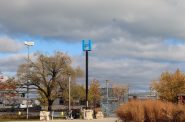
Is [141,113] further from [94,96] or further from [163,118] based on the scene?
[94,96]

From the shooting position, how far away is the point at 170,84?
268 feet

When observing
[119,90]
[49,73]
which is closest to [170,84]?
[49,73]

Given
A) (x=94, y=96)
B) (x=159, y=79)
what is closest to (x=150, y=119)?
(x=159, y=79)

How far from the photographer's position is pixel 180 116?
84.5 feet

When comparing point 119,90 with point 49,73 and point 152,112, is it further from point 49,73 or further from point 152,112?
point 152,112

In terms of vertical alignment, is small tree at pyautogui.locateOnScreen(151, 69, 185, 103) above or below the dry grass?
above

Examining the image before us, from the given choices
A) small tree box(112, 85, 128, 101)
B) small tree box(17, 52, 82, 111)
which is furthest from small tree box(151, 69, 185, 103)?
small tree box(112, 85, 128, 101)

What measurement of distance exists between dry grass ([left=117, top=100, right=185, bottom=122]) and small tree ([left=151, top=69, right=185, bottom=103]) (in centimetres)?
4422

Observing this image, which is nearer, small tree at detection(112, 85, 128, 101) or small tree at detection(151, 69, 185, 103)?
small tree at detection(151, 69, 185, 103)

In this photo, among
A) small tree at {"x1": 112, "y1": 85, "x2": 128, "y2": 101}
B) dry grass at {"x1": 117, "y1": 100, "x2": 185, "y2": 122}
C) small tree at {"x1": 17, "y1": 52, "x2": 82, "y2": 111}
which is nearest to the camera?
dry grass at {"x1": 117, "y1": 100, "x2": 185, "y2": 122}

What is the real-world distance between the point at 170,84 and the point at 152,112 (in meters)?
53.8

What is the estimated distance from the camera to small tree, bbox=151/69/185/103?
3081 inches

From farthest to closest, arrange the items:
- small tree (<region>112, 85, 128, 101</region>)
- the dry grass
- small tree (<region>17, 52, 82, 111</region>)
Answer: small tree (<region>112, 85, 128, 101</region>), small tree (<region>17, 52, 82, 111</region>), the dry grass

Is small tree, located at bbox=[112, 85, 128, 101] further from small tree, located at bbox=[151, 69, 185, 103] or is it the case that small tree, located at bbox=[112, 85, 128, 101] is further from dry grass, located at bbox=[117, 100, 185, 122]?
dry grass, located at bbox=[117, 100, 185, 122]
